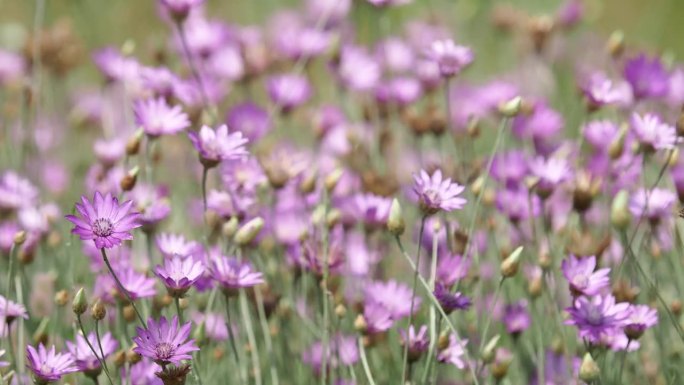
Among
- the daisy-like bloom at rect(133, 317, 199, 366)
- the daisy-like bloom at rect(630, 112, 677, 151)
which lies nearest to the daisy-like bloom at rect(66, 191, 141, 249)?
the daisy-like bloom at rect(133, 317, 199, 366)

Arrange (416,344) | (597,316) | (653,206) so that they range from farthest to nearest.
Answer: (653,206) → (416,344) → (597,316)

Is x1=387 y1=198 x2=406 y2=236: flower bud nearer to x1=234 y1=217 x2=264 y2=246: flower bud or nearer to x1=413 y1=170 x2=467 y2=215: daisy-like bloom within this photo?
x1=413 y1=170 x2=467 y2=215: daisy-like bloom

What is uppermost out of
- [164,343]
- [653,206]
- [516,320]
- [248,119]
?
[248,119]

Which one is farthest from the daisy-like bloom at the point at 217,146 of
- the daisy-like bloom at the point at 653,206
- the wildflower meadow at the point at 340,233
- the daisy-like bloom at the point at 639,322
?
the daisy-like bloom at the point at 653,206

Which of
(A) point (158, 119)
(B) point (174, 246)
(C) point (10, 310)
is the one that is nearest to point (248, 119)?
(A) point (158, 119)

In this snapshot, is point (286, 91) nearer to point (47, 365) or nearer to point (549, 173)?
point (549, 173)

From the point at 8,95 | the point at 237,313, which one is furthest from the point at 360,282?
the point at 8,95
